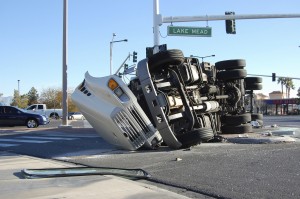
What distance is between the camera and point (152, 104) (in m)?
8.90

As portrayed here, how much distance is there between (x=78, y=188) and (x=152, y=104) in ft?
11.2

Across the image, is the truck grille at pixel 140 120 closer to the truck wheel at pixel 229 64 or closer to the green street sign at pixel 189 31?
the truck wheel at pixel 229 64

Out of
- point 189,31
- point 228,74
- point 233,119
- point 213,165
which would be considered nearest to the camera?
point 213,165

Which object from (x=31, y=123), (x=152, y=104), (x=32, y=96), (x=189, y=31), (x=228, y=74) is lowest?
(x=31, y=123)

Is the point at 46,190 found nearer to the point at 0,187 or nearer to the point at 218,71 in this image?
the point at 0,187

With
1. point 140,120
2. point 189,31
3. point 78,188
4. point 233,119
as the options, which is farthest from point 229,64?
point 189,31

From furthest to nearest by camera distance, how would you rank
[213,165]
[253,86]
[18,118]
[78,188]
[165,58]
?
[18,118], [253,86], [165,58], [213,165], [78,188]

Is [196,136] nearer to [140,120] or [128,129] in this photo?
[140,120]

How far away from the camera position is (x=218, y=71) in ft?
40.7

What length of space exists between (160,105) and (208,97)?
2590 mm

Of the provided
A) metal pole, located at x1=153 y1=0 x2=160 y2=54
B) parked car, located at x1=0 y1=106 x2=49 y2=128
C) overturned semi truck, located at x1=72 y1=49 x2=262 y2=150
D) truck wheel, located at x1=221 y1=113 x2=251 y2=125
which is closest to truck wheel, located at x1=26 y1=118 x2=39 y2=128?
parked car, located at x1=0 y1=106 x2=49 y2=128

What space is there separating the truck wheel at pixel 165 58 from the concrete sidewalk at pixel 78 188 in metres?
3.31

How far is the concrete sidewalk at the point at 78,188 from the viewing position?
545 cm

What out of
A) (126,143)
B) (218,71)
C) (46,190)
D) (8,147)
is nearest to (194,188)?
(46,190)
